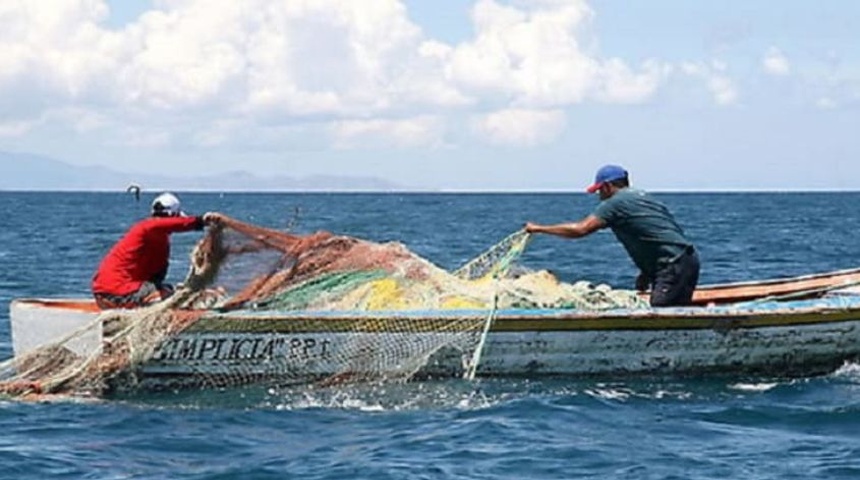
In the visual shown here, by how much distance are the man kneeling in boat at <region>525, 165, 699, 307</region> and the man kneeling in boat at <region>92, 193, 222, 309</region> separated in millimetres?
2977

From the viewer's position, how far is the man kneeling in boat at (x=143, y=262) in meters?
13.2

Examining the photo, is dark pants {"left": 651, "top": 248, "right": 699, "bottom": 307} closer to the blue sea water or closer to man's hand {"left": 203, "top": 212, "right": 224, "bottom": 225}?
the blue sea water

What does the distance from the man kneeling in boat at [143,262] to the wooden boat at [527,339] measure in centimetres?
24

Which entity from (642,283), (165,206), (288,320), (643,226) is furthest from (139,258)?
(642,283)

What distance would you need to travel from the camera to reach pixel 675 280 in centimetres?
1345

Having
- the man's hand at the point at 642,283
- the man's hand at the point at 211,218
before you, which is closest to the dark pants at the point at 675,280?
the man's hand at the point at 642,283

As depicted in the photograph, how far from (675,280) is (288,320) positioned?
328cm

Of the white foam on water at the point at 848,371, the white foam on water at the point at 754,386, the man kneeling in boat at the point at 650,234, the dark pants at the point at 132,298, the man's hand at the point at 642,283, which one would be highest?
the man kneeling in boat at the point at 650,234

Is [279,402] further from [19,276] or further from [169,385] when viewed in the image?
[19,276]

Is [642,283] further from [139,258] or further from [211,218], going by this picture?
[139,258]

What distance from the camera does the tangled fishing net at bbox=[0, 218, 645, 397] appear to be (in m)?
12.6

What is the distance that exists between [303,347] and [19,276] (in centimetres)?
1554

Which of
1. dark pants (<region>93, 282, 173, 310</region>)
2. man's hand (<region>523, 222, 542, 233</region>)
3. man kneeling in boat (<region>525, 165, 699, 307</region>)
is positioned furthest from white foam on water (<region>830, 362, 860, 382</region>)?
dark pants (<region>93, 282, 173, 310</region>)

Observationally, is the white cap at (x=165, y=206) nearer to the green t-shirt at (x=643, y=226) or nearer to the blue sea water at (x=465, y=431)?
the blue sea water at (x=465, y=431)
